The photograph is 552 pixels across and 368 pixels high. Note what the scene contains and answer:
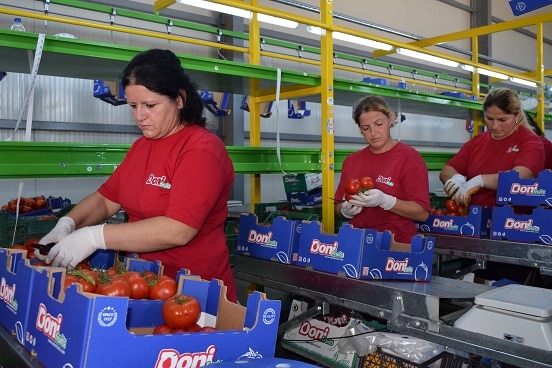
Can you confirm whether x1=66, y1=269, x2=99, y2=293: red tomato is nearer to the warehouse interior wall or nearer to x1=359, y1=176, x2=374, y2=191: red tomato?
the warehouse interior wall

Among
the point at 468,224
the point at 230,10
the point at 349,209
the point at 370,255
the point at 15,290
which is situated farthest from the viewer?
the point at 468,224

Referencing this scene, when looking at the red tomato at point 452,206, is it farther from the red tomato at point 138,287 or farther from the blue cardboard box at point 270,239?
the red tomato at point 138,287

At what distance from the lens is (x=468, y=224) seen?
12.9ft

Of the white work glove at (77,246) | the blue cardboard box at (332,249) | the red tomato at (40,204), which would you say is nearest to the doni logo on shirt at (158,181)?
the white work glove at (77,246)

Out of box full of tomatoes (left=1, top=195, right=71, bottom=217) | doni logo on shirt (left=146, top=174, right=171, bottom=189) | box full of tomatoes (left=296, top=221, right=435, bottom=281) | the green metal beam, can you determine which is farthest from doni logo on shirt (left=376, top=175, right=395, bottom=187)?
box full of tomatoes (left=1, top=195, right=71, bottom=217)

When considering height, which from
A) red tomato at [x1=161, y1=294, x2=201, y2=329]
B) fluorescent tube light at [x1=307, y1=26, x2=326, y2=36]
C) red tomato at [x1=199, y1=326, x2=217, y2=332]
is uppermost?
fluorescent tube light at [x1=307, y1=26, x2=326, y2=36]

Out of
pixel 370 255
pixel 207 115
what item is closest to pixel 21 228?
pixel 370 255

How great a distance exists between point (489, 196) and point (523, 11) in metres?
2.81

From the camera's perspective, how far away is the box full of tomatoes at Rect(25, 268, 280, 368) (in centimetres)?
128

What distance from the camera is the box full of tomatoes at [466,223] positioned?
12.8 feet

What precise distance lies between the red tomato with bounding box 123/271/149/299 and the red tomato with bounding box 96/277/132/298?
15 mm

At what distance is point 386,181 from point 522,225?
1.03m

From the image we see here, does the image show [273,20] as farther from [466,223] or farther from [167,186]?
[466,223]

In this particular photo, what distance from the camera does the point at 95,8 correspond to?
17.7 feet
